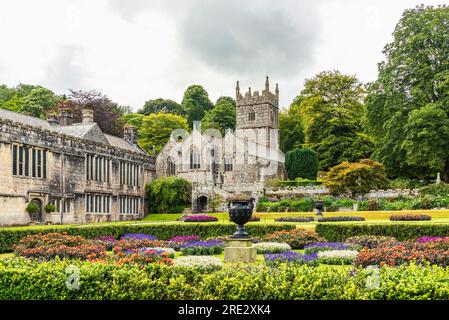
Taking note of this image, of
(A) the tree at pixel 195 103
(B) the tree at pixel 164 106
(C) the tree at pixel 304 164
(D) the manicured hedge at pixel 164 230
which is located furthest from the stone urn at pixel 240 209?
(B) the tree at pixel 164 106

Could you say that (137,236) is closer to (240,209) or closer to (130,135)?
(240,209)

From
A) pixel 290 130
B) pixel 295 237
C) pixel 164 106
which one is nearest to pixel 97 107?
pixel 290 130

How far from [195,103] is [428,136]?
60740mm

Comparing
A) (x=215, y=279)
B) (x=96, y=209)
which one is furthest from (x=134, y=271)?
(x=96, y=209)

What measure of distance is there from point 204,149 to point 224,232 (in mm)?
35005

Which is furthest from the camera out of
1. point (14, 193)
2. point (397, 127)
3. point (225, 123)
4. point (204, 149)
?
point (225, 123)

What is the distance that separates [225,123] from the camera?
8388 centimetres

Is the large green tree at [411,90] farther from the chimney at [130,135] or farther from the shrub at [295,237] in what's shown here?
the chimney at [130,135]

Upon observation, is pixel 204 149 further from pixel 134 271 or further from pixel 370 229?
pixel 134 271

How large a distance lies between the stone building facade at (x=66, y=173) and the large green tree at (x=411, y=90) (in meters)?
23.2

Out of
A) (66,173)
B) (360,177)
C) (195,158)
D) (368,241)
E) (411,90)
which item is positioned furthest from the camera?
(195,158)

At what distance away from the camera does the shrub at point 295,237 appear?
21.5 meters

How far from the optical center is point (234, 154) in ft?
204

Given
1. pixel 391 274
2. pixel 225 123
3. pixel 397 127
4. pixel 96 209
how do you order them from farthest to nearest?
pixel 225 123 → pixel 397 127 → pixel 96 209 → pixel 391 274
